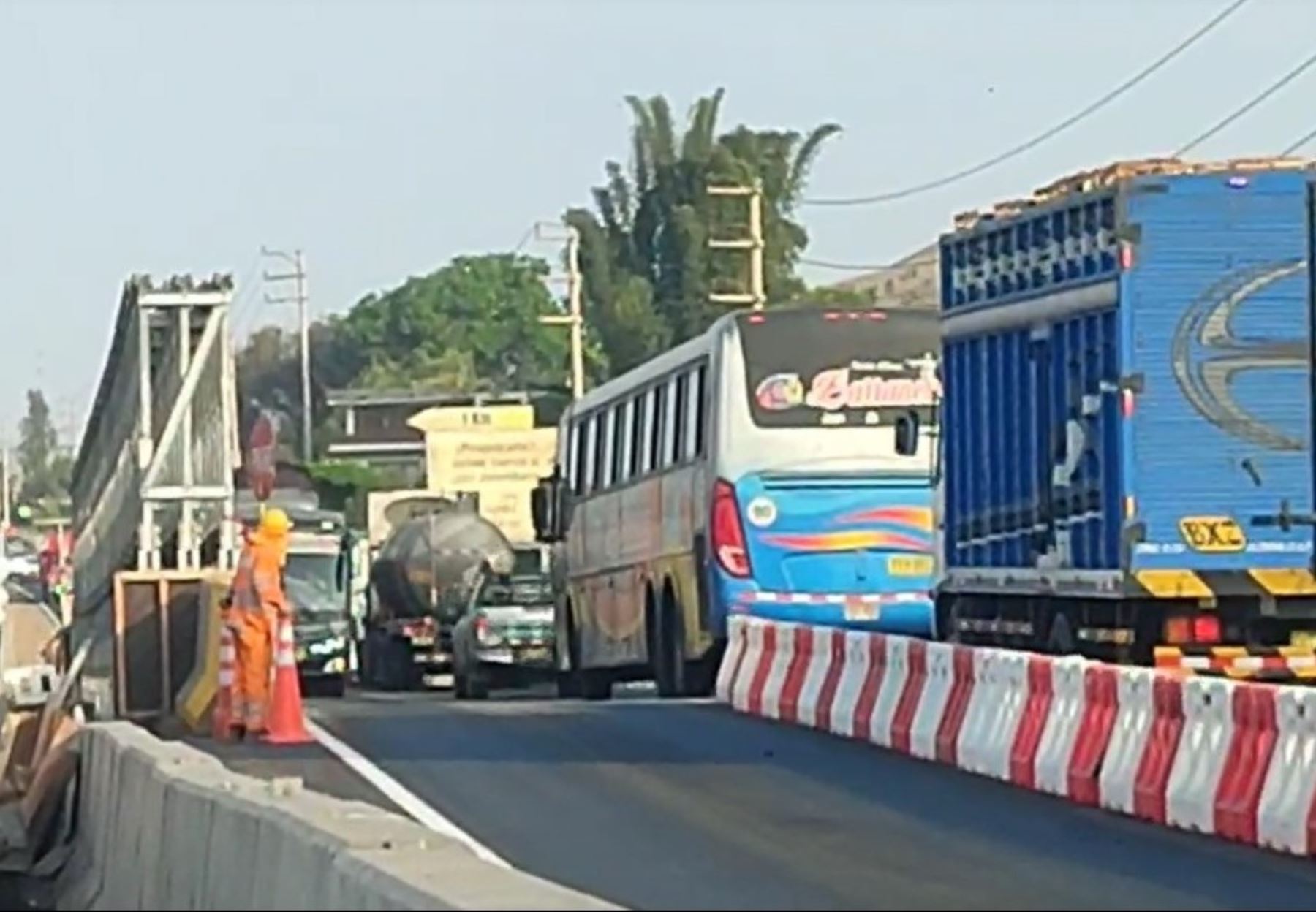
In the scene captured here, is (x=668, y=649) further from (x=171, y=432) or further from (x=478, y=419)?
(x=478, y=419)

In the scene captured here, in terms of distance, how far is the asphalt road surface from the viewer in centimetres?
1433

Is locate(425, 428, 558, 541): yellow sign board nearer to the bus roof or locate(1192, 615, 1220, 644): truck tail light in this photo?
the bus roof

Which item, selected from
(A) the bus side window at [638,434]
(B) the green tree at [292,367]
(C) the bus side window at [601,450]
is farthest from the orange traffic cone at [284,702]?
(B) the green tree at [292,367]

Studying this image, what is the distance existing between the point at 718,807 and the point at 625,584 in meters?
17.4

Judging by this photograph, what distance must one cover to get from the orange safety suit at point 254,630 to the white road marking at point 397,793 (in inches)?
20.8

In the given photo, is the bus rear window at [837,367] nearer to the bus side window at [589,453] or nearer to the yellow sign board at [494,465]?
the bus side window at [589,453]

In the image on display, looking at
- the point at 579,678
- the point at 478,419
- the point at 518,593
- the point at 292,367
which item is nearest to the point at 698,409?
the point at 579,678

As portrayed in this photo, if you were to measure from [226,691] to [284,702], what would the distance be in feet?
1.86

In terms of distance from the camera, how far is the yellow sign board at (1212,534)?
23.0 metres

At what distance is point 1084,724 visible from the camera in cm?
1950

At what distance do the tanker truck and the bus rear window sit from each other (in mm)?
21673

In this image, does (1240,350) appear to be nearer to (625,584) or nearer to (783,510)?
(783,510)

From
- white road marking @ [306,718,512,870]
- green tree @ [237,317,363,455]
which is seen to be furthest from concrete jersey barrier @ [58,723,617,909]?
green tree @ [237,317,363,455]

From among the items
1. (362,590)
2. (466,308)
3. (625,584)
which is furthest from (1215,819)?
(466,308)
